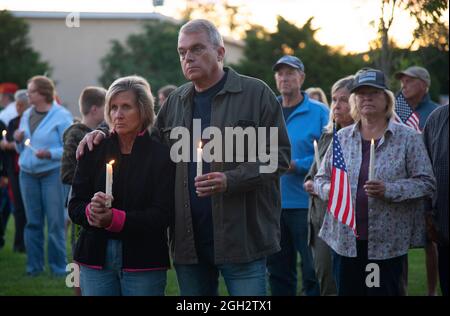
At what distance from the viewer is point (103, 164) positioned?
15.7 ft

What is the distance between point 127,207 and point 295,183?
300 centimetres

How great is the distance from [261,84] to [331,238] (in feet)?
4.73

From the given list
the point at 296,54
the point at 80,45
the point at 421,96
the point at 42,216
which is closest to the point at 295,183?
the point at 421,96

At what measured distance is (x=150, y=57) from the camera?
3550cm

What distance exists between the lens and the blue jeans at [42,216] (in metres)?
9.62

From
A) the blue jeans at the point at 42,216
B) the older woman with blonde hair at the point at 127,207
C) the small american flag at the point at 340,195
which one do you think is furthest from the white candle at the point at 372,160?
the blue jeans at the point at 42,216

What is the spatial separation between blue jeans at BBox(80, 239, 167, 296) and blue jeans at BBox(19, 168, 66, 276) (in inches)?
197

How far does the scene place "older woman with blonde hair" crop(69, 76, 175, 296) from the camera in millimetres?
4668

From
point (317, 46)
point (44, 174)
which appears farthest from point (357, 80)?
point (317, 46)

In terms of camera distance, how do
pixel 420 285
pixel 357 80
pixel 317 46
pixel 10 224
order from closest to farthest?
pixel 357 80
pixel 420 285
pixel 10 224
pixel 317 46

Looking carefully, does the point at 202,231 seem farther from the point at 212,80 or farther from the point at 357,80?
the point at 357,80

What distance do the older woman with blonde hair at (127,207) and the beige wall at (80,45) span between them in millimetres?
37103

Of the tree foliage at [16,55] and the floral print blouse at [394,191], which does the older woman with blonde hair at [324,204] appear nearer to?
the floral print blouse at [394,191]

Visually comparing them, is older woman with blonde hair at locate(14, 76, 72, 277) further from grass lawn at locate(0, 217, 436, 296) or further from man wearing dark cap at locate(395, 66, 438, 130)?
man wearing dark cap at locate(395, 66, 438, 130)
